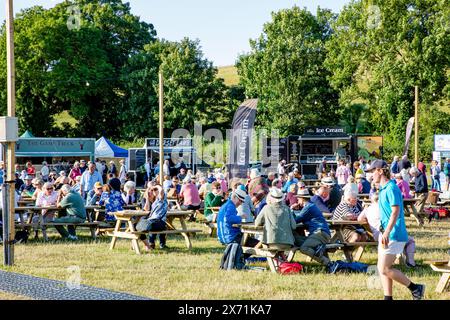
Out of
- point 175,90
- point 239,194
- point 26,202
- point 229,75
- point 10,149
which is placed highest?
point 229,75

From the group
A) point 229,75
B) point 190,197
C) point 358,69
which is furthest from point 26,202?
point 229,75

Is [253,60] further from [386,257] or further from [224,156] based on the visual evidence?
[386,257]

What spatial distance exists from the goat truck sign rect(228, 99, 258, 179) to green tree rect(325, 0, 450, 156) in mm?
30822

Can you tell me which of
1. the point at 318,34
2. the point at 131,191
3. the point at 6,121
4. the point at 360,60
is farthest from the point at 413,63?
the point at 6,121

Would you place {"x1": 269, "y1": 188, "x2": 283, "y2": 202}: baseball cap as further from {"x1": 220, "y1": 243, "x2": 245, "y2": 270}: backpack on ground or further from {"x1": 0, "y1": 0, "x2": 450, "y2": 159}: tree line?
{"x1": 0, "y1": 0, "x2": 450, "y2": 159}: tree line

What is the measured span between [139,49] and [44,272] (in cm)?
5148

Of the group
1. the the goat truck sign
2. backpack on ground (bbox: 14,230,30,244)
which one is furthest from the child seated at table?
the the goat truck sign

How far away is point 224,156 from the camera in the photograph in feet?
167

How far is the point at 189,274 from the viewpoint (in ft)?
35.2

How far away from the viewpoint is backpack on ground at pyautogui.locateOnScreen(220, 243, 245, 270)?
440 inches

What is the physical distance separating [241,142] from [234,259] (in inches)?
386

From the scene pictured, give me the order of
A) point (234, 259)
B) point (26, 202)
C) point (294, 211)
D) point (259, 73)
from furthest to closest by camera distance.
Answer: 1. point (259, 73)
2. point (26, 202)
3. point (294, 211)
4. point (234, 259)

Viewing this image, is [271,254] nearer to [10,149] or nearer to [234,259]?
[234,259]

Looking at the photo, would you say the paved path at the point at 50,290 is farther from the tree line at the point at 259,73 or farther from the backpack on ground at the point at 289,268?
the tree line at the point at 259,73
